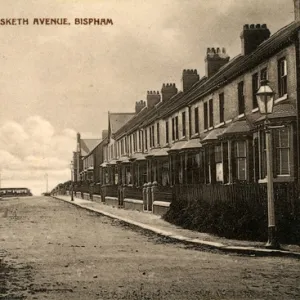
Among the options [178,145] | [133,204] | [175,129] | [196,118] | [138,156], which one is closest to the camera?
[196,118]

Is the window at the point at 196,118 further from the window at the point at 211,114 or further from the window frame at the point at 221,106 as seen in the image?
the window frame at the point at 221,106

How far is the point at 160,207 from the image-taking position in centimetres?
2389

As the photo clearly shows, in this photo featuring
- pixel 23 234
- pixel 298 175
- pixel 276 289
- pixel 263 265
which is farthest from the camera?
pixel 298 175

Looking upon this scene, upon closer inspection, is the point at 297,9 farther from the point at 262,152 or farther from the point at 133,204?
the point at 133,204

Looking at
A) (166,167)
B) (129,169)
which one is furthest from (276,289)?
(129,169)

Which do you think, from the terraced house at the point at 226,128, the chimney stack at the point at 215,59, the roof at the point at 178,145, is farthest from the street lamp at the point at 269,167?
the chimney stack at the point at 215,59

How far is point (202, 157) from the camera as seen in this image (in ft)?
90.6

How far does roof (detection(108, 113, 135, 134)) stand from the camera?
58062 mm

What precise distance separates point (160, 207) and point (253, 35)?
8.45 meters

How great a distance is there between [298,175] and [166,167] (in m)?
17.2

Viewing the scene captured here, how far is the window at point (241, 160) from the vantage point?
73.3 ft

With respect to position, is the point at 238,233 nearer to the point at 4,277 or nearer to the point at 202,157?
the point at 4,277

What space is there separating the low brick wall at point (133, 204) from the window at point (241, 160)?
716 cm

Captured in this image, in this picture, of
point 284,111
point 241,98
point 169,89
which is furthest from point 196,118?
point 169,89
